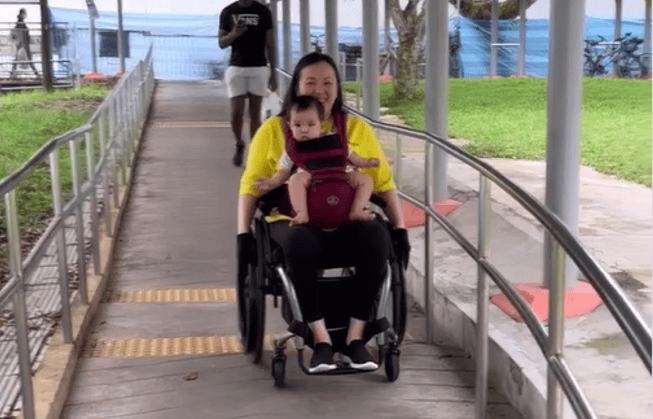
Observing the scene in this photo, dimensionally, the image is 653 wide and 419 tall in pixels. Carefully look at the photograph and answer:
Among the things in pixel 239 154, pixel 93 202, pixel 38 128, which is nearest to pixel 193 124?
pixel 38 128

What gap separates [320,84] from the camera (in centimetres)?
416

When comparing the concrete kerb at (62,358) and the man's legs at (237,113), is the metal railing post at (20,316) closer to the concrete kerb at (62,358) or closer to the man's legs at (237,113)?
the concrete kerb at (62,358)

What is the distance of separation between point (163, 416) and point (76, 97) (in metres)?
15.3

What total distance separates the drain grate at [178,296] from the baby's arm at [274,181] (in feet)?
5.24

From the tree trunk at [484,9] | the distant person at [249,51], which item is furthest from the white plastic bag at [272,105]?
the tree trunk at [484,9]

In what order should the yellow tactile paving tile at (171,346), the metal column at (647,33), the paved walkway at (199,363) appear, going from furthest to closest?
the metal column at (647,33) < the yellow tactile paving tile at (171,346) < the paved walkway at (199,363)

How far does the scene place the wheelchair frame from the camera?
3836 millimetres

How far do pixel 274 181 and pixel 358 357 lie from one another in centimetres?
73

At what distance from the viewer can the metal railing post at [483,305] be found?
11.6 feet

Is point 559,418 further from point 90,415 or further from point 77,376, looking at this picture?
point 77,376

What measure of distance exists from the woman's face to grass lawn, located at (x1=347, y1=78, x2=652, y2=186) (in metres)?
5.66

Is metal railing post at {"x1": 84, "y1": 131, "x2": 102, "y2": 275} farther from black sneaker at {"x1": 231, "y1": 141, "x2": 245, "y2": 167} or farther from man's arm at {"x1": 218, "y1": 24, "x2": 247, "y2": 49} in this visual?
black sneaker at {"x1": 231, "y1": 141, "x2": 245, "y2": 167}

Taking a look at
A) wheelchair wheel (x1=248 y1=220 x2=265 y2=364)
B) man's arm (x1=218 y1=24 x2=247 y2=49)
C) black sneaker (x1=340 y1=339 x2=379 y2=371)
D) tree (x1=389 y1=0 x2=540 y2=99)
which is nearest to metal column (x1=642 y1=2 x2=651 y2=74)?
tree (x1=389 y1=0 x2=540 y2=99)

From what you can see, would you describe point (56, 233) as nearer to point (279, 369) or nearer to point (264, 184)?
point (264, 184)
